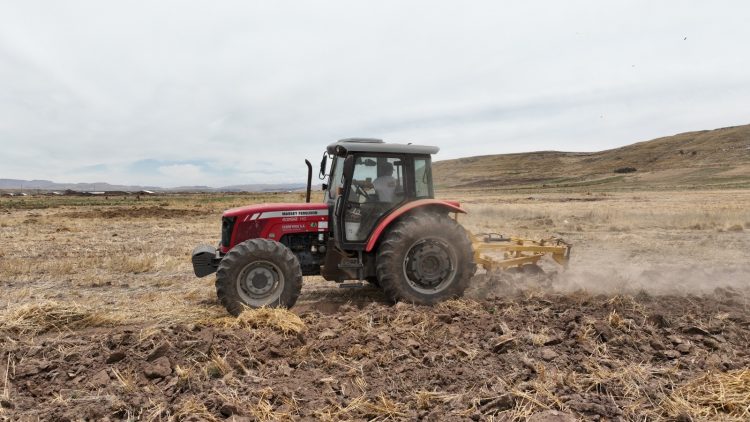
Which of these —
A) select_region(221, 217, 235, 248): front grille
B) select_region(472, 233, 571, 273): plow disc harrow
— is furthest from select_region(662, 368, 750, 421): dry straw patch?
select_region(221, 217, 235, 248): front grille

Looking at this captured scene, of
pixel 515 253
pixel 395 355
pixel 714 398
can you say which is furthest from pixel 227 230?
pixel 714 398

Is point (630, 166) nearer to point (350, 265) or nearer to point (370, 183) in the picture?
point (370, 183)

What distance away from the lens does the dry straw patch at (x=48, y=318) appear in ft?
17.3

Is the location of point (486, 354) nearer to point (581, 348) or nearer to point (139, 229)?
point (581, 348)

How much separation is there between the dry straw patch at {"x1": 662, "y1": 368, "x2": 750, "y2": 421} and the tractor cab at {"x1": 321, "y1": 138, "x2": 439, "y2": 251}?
382 cm

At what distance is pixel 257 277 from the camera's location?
5949 millimetres

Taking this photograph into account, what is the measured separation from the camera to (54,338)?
5059 mm

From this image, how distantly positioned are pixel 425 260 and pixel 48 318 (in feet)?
15.0

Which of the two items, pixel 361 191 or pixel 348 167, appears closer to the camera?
pixel 348 167

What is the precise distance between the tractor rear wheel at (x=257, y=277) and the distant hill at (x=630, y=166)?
5150cm

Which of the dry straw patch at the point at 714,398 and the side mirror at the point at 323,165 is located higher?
the side mirror at the point at 323,165

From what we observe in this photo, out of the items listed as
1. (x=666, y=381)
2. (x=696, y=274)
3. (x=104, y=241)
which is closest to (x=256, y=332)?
(x=666, y=381)

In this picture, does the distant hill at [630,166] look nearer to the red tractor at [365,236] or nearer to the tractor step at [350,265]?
the red tractor at [365,236]

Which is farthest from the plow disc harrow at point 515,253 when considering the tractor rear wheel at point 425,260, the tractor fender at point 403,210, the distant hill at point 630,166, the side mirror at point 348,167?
the distant hill at point 630,166
